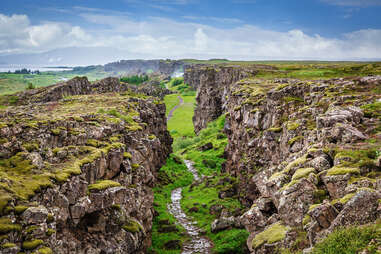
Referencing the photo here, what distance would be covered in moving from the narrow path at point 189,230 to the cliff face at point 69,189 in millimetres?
11735

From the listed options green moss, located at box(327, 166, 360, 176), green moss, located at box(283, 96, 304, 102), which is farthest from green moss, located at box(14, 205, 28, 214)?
green moss, located at box(283, 96, 304, 102)

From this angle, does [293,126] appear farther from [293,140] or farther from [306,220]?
[306,220]

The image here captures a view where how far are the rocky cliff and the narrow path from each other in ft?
41.0

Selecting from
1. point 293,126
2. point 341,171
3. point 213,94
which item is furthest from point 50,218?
point 213,94

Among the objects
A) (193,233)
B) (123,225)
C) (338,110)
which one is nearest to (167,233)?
(193,233)

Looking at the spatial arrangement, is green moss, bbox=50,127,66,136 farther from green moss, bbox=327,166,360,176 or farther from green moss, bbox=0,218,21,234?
green moss, bbox=327,166,360,176

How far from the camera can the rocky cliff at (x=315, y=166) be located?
2414 cm

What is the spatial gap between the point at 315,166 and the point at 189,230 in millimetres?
37861

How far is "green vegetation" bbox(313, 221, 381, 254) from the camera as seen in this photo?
19266mm

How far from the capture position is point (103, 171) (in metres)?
38.8

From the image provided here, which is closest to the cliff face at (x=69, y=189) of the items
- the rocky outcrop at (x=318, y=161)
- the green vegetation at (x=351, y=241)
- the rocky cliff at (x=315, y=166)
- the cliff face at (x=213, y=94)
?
A: the rocky cliff at (x=315, y=166)

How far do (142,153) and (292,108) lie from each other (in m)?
29.8

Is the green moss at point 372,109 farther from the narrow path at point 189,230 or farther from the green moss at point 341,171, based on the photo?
the narrow path at point 189,230

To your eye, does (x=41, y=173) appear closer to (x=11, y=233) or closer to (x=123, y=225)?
(x=11, y=233)
